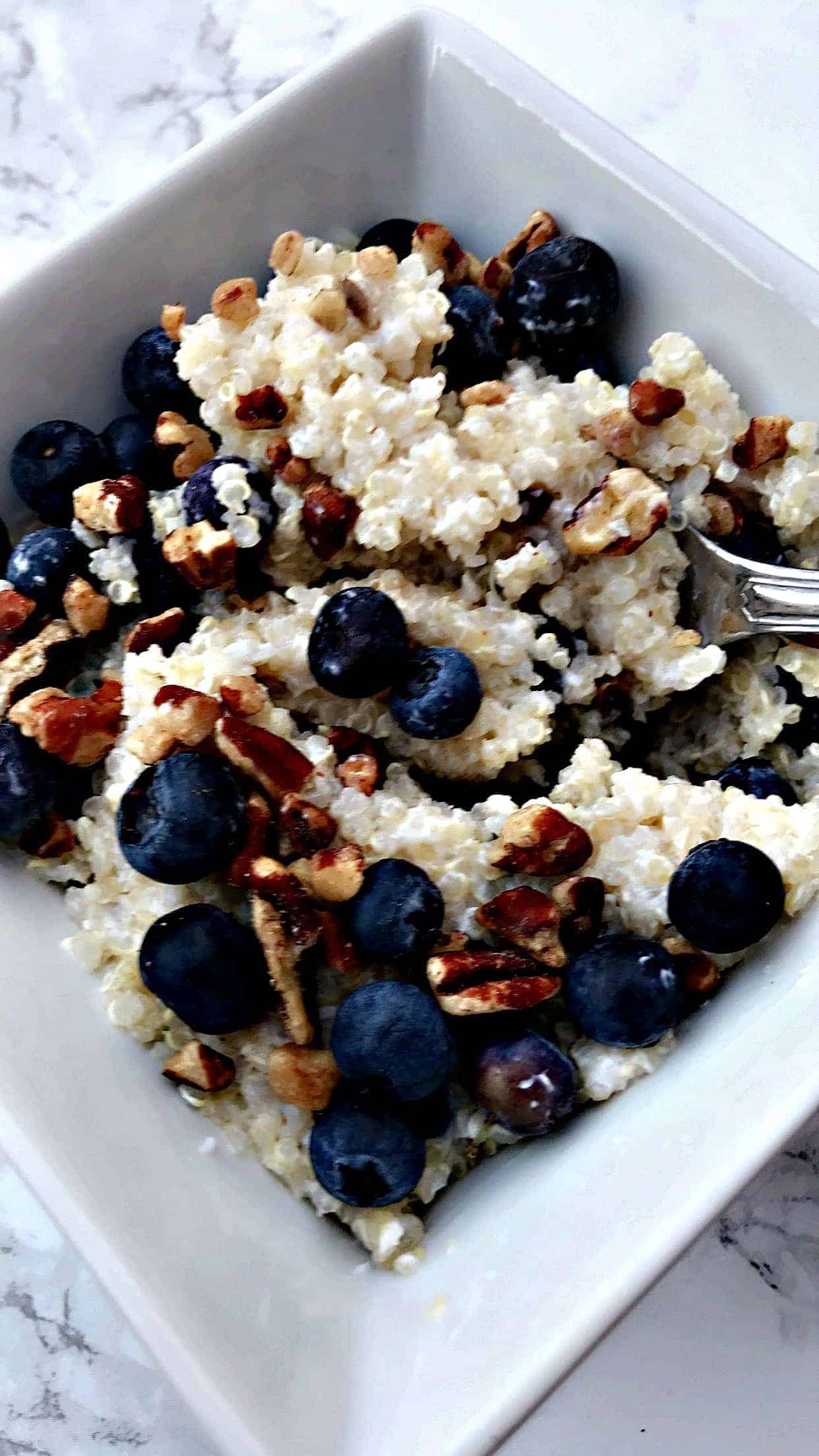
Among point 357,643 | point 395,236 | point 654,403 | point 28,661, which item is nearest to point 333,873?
point 357,643

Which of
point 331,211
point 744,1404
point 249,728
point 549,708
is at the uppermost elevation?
point 331,211

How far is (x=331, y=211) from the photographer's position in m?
1.10

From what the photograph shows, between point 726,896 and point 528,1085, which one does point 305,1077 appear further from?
point 726,896

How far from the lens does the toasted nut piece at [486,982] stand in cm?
79

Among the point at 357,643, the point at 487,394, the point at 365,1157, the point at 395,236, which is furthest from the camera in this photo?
the point at 395,236

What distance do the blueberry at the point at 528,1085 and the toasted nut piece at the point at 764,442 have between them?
0.45 meters

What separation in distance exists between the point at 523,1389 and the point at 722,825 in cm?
36

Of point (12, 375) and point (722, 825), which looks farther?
point (12, 375)

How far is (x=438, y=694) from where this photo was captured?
0.87 m

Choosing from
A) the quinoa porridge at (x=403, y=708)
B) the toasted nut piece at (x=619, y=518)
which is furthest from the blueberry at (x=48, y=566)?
the toasted nut piece at (x=619, y=518)

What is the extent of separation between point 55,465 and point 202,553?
0.56 ft

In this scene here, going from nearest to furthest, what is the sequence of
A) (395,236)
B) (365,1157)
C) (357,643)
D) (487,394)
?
(365,1157) → (357,643) → (487,394) → (395,236)

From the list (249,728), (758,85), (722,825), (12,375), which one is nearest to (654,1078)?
(722,825)

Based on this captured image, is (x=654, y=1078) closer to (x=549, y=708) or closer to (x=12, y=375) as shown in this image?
(x=549, y=708)
